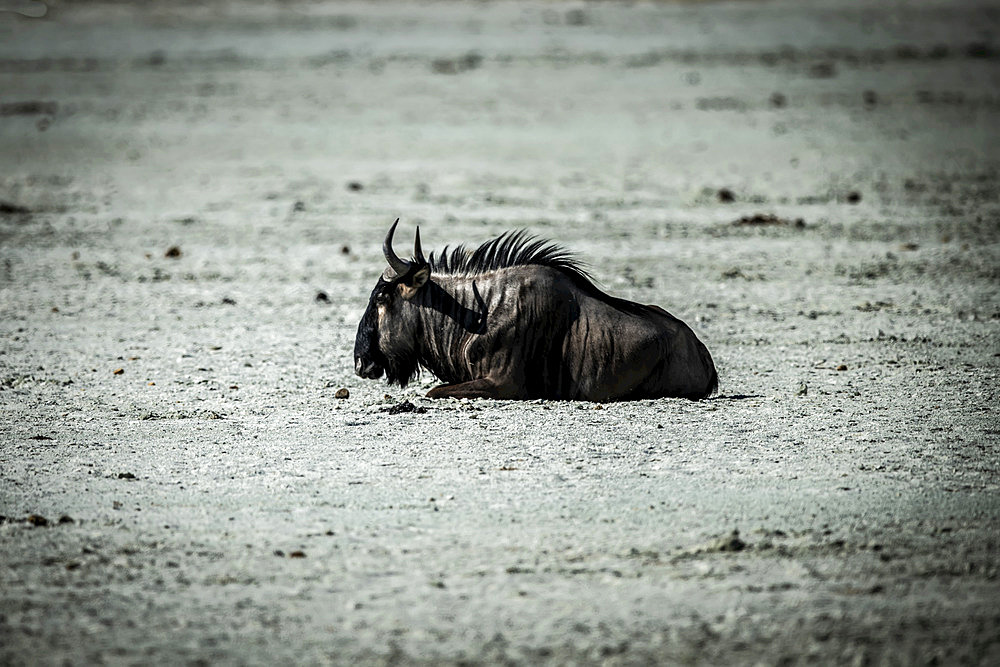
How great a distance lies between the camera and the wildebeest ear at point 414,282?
→ 8.48 metres

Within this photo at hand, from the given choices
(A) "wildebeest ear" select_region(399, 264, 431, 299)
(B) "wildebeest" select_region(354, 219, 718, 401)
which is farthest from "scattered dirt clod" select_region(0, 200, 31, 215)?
(A) "wildebeest ear" select_region(399, 264, 431, 299)

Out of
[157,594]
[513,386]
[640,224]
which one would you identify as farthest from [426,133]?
[157,594]

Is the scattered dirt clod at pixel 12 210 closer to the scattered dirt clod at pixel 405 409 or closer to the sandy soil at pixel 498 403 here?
the sandy soil at pixel 498 403

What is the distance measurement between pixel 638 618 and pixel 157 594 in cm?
210

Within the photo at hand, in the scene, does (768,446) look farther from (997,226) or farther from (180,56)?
(180,56)

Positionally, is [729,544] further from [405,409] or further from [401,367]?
[401,367]

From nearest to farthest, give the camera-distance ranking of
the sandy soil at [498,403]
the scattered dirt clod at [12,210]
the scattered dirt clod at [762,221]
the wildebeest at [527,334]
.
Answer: the sandy soil at [498,403] → the wildebeest at [527,334] → the scattered dirt clod at [762,221] → the scattered dirt clod at [12,210]

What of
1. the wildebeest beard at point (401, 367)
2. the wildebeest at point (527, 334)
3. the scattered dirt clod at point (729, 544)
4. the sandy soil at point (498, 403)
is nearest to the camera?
the sandy soil at point (498, 403)

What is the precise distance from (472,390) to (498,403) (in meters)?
0.19

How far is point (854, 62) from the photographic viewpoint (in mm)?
26234

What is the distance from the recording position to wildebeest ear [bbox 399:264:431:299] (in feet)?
27.8

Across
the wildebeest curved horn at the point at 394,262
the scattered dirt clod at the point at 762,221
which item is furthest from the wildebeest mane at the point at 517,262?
the scattered dirt clod at the point at 762,221

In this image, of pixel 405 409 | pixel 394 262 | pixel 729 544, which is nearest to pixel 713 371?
pixel 405 409

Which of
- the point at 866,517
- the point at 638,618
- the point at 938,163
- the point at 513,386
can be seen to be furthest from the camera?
the point at 938,163
